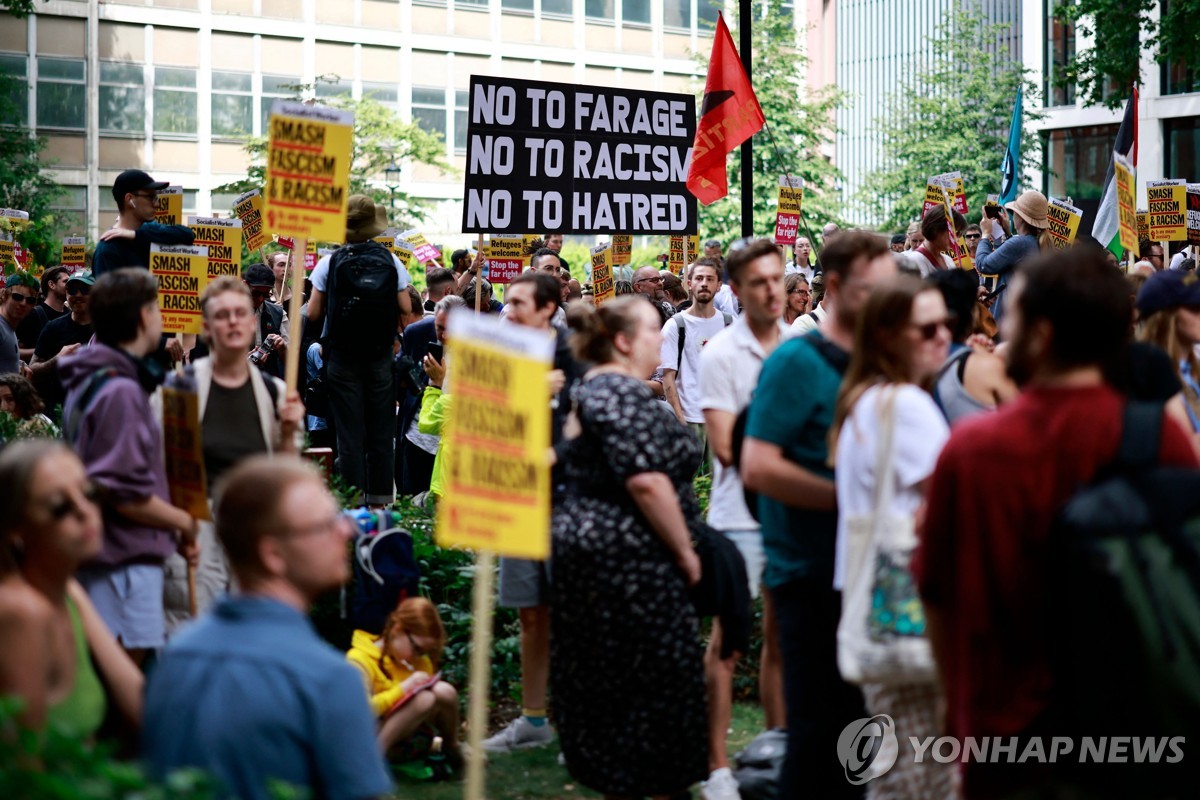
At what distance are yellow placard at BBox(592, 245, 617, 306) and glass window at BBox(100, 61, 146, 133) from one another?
38.6 metres

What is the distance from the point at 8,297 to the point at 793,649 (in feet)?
28.8

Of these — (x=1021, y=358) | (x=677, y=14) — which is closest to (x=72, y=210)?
(x=677, y=14)

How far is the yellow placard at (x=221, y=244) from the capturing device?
35.2 ft

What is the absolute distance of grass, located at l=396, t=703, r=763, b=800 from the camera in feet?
21.2

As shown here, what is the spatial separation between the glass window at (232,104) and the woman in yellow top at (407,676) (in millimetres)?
46183

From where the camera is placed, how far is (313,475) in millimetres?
3428

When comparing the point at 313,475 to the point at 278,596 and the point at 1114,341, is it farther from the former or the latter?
the point at 1114,341

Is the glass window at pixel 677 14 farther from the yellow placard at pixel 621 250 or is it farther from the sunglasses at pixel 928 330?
the sunglasses at pixel 928 330

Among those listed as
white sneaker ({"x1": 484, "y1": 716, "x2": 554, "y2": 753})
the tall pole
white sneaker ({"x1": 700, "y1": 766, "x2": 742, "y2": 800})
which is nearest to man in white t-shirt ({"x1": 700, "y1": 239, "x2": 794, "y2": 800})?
white sneaker ({"x1": 700, "y1": 766, "x2": 742, "y2": 800})

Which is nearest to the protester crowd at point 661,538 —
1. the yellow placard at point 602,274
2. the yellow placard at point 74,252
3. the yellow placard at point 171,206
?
the yellow placard at point 171,206

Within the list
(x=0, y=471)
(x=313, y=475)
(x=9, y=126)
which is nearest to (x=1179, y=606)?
(x=313, y=475)

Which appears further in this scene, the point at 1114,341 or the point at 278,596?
the point at 1114,341

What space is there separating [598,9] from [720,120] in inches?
1887

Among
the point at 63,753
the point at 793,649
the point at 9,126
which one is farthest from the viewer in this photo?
the point at 9,126
